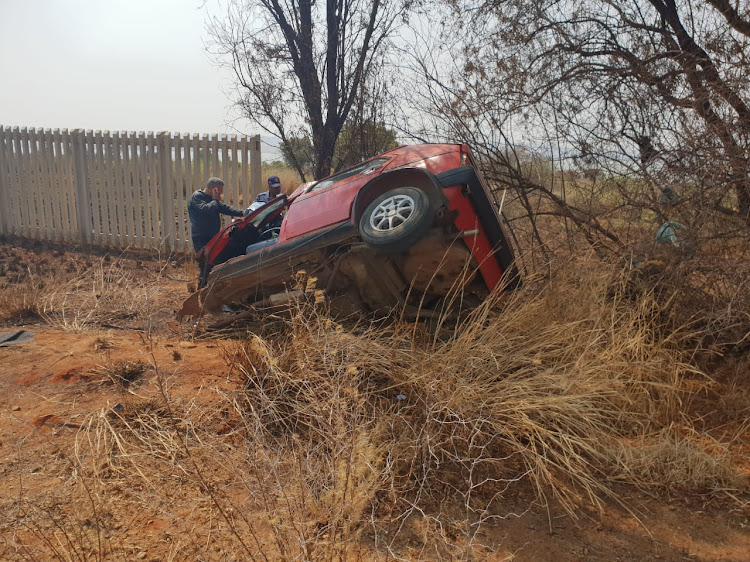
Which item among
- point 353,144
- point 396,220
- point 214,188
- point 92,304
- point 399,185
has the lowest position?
point 92,304

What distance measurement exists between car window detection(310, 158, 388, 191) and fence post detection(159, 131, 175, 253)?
6.71 m

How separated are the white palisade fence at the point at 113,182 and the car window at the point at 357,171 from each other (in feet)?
18.1

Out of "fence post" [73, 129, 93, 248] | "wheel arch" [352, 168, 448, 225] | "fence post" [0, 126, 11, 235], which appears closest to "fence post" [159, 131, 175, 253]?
"fence post" [73, 129, 93, 248]

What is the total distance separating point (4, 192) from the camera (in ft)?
45.4

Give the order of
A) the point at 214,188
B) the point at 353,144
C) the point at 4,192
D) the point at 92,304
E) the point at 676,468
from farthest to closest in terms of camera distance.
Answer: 1. the point at 4,192
2. the point at 353,144
3. the point at 214,188
4. the point at 92,304
5. the point at 676,468

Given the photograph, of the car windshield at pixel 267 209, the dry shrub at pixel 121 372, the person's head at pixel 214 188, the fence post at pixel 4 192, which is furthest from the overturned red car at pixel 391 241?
the fence post at pixel 4 192

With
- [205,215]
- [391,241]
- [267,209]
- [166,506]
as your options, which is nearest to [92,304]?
[205,215]

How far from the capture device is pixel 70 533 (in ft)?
9.89

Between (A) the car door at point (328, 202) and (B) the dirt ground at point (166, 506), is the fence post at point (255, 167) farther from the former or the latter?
(B) the dirt ground at point (166, 506)

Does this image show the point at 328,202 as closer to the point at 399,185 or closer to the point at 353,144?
the point at 399,185

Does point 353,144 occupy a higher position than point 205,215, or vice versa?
point 353,144

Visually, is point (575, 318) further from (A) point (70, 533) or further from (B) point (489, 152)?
(A) point (70, 533)

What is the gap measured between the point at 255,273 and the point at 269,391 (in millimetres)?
1695

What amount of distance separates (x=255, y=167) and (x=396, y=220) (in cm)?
703
